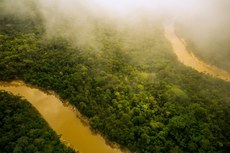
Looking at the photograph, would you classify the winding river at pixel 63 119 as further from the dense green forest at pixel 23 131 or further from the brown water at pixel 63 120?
the dense green forest at pixel 23 131

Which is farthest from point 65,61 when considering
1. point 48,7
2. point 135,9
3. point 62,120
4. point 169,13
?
point 169,13

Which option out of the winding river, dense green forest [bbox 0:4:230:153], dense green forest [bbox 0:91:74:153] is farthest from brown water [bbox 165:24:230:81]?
dense green forest [bbox 0:91:74:153]

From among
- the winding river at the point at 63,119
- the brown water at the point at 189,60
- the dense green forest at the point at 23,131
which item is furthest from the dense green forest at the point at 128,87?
the dense green forest at the point at 23,131

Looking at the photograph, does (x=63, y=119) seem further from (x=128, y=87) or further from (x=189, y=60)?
(x=189, y=60)

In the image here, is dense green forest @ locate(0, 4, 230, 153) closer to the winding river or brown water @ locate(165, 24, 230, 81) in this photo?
the winding river

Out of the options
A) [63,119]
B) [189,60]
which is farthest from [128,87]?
[189,60]
